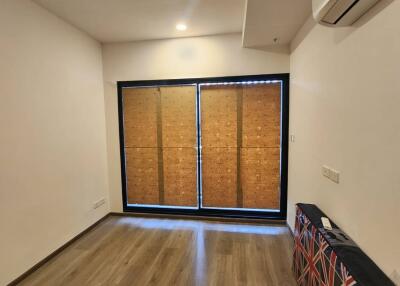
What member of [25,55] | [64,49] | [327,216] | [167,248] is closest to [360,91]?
[327,216]

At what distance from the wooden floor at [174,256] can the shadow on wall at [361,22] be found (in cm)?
225

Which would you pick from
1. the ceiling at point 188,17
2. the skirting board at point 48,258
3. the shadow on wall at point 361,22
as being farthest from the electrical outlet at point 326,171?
the skirting board at point 48,258

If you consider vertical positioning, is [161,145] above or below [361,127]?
below

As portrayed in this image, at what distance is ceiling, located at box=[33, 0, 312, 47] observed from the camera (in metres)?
2.22

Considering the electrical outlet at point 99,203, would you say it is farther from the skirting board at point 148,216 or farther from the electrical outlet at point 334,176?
the electrical outlet at point 334,176

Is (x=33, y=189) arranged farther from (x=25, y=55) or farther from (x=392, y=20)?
(x=392, y=20)

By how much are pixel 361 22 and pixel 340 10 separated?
0.19m

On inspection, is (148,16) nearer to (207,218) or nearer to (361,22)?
(361,22)

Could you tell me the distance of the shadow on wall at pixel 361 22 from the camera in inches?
45.9

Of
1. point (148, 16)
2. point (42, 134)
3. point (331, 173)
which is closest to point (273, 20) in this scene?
point (148, 16)

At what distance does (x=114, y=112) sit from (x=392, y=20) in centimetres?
351

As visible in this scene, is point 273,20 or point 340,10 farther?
point 273,20

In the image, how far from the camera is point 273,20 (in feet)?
7.76

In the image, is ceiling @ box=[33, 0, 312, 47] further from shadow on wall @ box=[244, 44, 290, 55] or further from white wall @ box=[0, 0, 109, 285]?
white wall @ box=[0, 0, 109, 285]
